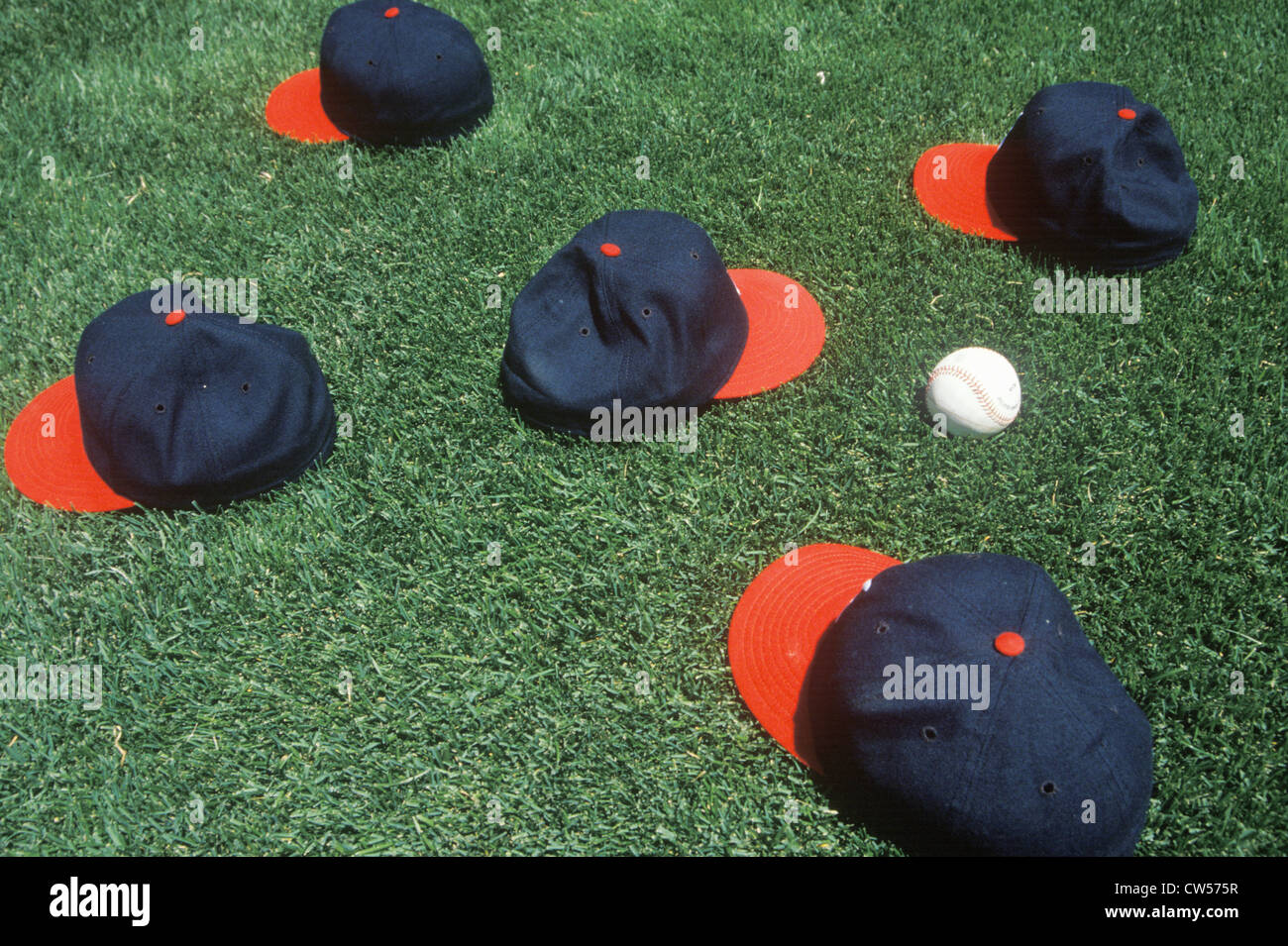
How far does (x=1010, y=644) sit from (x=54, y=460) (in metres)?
3.65

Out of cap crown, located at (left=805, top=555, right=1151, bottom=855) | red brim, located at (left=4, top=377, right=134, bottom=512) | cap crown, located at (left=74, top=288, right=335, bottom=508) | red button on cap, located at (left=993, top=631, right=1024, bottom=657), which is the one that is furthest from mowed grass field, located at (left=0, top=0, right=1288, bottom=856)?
red button on cap, located at (left=993, top=631, right=1024, bottom=657)

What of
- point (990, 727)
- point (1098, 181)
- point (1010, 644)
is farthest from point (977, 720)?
point (1098, 181)

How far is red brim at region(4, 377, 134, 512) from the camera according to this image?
3625 millimetres

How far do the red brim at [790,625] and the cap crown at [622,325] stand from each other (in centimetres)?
88

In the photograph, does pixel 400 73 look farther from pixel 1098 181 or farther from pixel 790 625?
pixel 790 625

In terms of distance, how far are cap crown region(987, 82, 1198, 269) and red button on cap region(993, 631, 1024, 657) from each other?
2502 mm

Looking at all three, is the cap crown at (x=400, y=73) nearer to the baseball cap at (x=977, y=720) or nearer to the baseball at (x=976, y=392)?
the baseball at (x=976, y=392)

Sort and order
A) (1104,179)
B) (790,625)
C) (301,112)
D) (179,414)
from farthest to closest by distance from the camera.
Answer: (301,112), (1104,179), (179,414), (790,625)

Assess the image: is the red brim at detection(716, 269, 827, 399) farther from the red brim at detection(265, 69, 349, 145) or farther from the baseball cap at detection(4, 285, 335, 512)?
the red brim at detection(265, 69, 349, 145)

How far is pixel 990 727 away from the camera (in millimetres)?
2385
